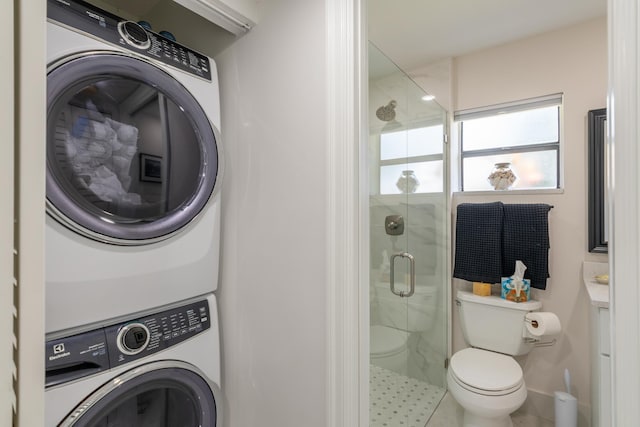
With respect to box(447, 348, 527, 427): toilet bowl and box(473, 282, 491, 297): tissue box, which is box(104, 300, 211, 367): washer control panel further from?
box(473, 282, 491, 297): tissue box

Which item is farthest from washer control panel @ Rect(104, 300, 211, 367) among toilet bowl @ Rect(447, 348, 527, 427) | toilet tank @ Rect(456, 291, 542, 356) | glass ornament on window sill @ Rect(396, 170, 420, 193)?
toilet tank @ Rect(456, 291, 542, 356)

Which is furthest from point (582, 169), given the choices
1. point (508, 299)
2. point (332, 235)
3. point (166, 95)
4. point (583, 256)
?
point (166, 95)

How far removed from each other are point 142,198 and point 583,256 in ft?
7.77

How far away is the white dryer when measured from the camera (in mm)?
767

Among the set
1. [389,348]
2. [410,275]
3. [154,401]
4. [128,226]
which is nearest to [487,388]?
A: [389,348]

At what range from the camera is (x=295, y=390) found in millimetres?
1043

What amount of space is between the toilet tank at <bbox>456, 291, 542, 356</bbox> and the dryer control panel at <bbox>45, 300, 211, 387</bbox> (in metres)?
1.77

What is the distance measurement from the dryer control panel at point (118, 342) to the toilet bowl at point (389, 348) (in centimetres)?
91

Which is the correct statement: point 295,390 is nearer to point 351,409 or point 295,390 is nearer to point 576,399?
point 351,409

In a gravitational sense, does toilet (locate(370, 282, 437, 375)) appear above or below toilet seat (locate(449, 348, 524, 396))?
above

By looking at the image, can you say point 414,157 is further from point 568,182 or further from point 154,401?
point 154,401

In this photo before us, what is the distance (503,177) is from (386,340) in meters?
1.42

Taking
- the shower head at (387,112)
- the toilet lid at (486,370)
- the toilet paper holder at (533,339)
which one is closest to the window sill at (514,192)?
the toilet paper holder at (533,339)

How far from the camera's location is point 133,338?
89 centimetres
